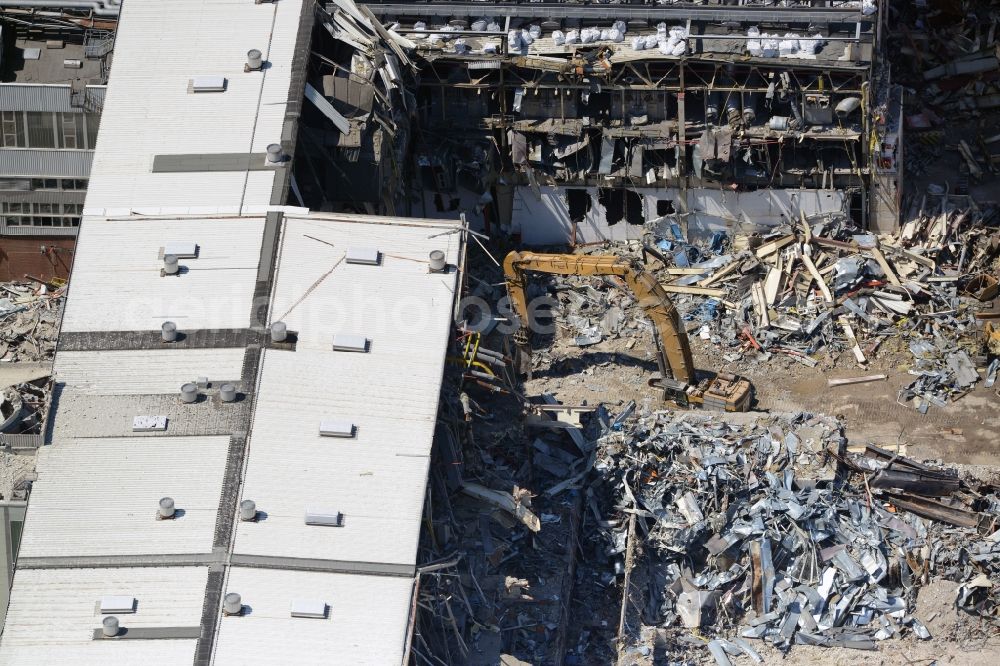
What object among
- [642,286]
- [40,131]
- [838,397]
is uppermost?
[40,131]

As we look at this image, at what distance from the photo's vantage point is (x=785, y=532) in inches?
2076

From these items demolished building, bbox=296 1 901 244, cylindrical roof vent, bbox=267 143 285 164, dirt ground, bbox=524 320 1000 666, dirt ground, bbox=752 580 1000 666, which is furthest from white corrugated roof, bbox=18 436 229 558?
demolished building, bbox=296 1 901 244

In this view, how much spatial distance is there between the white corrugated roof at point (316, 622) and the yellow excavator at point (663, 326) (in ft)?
43.1

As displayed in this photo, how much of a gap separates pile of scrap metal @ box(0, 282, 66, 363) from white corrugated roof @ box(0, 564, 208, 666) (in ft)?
38.4

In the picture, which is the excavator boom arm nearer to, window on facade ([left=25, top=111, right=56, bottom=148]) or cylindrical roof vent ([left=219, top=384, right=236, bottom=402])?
cylindrical roof vent ([left=219, top=384, right=236, bottom=402])

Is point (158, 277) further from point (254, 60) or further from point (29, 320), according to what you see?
point (254, 60)

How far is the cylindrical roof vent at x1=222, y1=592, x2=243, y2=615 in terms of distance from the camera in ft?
155

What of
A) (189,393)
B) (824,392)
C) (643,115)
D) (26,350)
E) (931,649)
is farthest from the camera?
(643,115)

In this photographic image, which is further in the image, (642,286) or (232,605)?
(642,286)

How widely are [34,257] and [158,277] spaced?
10125mm

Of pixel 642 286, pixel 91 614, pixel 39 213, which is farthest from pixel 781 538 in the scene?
pixel 39 213

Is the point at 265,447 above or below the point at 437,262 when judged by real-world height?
below

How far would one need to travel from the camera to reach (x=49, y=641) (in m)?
47.7

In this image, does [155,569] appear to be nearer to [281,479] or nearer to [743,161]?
[281,479]
